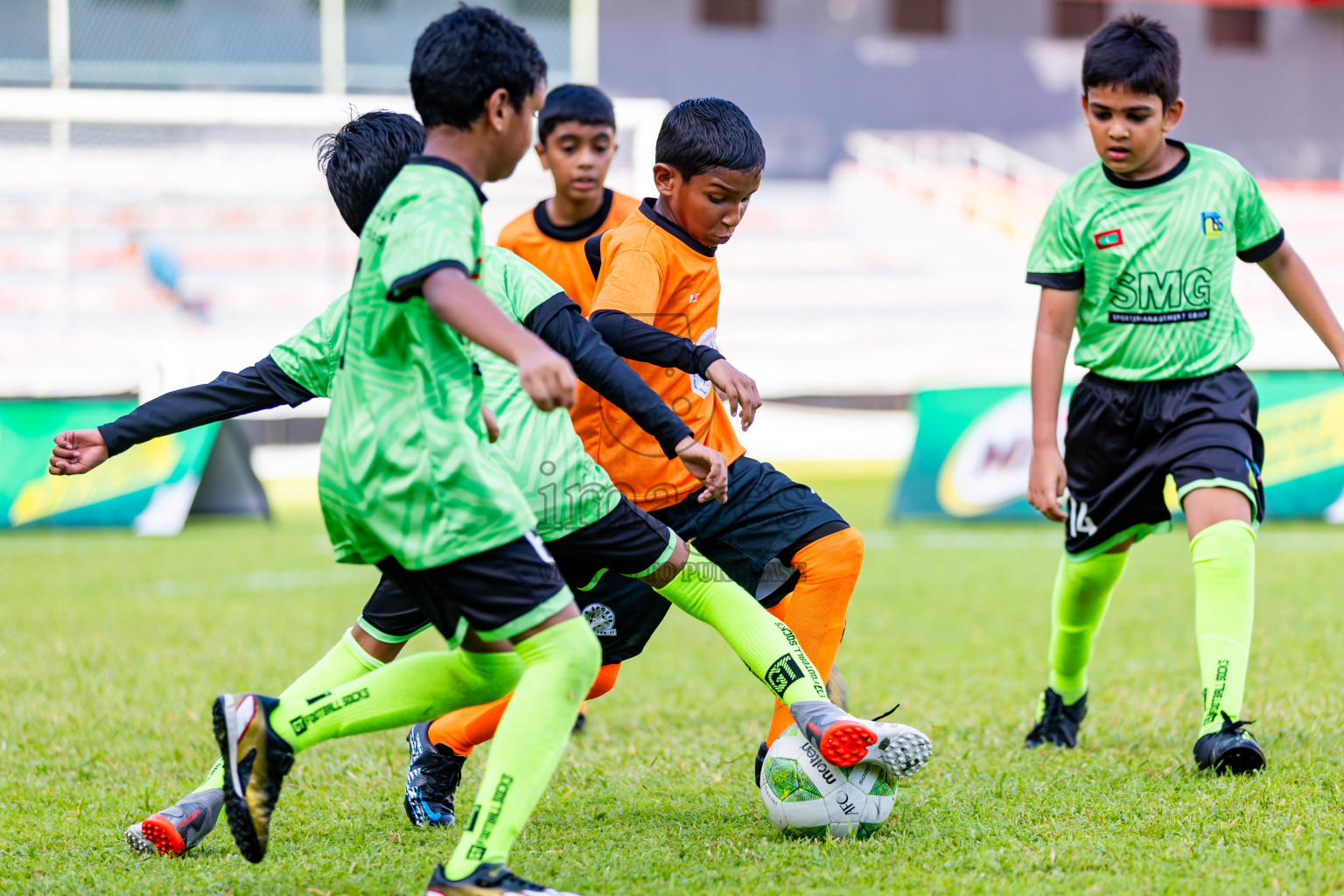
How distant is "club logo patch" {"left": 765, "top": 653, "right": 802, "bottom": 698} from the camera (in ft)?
9.88

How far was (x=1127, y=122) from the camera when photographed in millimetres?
3576

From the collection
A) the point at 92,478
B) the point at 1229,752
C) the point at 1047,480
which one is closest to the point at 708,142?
the point at 1047,480

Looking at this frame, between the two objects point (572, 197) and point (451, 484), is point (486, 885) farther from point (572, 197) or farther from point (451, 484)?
point (572, 197)

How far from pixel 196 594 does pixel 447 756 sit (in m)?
4.60

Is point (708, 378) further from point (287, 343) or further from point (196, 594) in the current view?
point (196, 594)

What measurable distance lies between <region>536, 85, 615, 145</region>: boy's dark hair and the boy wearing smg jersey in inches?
21.4

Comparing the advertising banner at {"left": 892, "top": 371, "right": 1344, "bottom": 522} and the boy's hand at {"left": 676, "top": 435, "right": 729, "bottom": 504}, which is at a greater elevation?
the boy's hand at {"left": 676, "top": 435, "right": 729, "bottom": 504}

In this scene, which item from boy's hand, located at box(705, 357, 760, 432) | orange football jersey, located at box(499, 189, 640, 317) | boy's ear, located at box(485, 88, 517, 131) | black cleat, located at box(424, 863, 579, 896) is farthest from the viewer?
orange football jersey, located at box(499, 189, 640, 317)

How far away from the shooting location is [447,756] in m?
3.36

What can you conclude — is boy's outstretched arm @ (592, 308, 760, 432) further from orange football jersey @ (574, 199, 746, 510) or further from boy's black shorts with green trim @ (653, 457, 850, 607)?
boy's black shorts with green trim @ (653, 457, 850, 607)

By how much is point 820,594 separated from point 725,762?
82cm

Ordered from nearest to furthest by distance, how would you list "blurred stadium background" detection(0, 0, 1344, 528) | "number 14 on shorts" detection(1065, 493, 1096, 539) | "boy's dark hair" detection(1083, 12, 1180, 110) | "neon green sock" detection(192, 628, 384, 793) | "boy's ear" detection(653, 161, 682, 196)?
"neon green sock" detection(192, 628, 384, 793) → "boy's ear" detection(653, 161, 682, 196) → "boy's dark hair" detection(1083, 12, 1180, 110) → "number 14 on shorts" detection(1065, 493, 1096, 539) → "blurred stadium background" detection(0, 0, 1344, 528)

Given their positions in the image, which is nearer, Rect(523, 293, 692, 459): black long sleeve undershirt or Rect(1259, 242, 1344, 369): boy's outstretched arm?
Rect(523, 293, 692, 459): black long sleeve undershirt

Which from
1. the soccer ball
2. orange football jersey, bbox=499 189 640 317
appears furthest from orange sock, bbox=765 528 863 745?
orange football jersey, bbox=499 189 640 317
